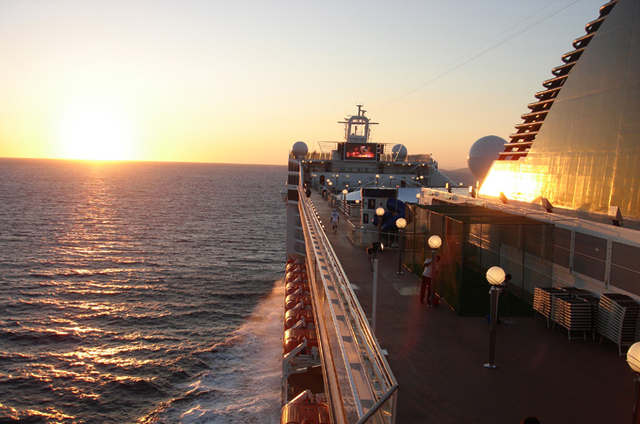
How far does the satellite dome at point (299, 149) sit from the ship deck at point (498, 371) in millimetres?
40453

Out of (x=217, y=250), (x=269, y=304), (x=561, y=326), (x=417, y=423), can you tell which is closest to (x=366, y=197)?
(x=269, y=304)

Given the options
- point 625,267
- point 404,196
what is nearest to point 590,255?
point 625,267

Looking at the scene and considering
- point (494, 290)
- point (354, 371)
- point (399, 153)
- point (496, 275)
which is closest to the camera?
point (354, 371)

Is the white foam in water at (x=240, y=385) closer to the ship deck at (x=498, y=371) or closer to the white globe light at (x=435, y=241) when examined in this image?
the ship deck at (x=498, y=371)

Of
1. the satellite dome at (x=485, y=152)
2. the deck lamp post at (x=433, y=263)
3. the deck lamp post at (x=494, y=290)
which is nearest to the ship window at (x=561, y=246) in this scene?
the deck lamp post at (x=433, y=263)

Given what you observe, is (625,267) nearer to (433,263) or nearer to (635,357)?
(433,263)

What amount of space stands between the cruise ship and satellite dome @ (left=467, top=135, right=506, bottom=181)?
5.34 m

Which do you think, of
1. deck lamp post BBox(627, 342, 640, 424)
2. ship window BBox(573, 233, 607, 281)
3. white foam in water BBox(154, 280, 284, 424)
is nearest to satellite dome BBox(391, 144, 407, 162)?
white foam in water BBox(154, 280, 284, 424)

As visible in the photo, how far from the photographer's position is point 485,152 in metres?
22.5

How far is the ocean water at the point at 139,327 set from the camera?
593 inches

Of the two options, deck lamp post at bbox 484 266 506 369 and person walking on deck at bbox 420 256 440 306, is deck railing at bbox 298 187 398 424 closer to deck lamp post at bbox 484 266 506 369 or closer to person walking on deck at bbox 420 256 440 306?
deck lamp post at bbox 484 266 506 369

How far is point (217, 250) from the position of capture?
1522 inches

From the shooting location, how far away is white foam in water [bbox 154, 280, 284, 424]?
14.1 m

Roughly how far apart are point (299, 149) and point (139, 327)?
32.3 metres
